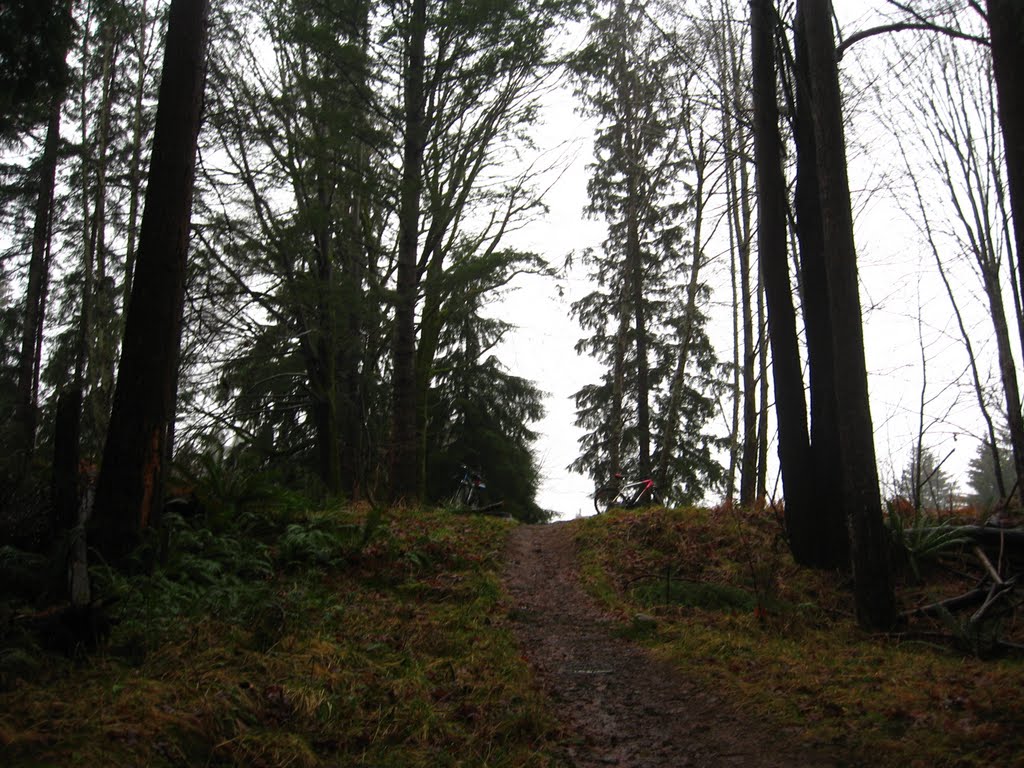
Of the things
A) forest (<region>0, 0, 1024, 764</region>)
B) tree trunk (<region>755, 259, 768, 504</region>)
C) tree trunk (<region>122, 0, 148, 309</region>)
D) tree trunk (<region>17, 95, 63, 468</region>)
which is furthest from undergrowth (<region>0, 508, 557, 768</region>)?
tree trunk (<region>17, 95, 63, 468</region>)

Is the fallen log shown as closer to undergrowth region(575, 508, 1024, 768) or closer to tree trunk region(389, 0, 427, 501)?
undergrowth region(575, 508, 1024, 768)

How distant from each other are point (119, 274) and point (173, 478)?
32.3ft

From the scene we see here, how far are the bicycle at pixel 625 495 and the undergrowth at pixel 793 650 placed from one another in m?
4.07

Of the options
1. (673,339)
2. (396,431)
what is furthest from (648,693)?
(673,339)

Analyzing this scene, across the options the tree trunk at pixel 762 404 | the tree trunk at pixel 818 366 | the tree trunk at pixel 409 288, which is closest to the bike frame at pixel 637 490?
the tree trunk at pixel 762 404

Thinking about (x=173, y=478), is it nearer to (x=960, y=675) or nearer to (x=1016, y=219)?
(x=960, y=675)

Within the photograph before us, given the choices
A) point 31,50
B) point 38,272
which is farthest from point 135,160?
point 31,50

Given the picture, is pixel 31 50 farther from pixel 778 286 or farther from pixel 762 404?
pixel 762 404

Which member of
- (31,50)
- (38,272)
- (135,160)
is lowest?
(31,50)

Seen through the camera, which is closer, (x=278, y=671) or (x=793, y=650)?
(x=278, y=671)

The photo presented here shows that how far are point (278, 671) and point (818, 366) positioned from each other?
6.07 metres

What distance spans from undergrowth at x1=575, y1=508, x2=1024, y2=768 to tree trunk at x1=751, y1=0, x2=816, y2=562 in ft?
2.68

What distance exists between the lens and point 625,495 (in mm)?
14547

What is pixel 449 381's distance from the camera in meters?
18.2
